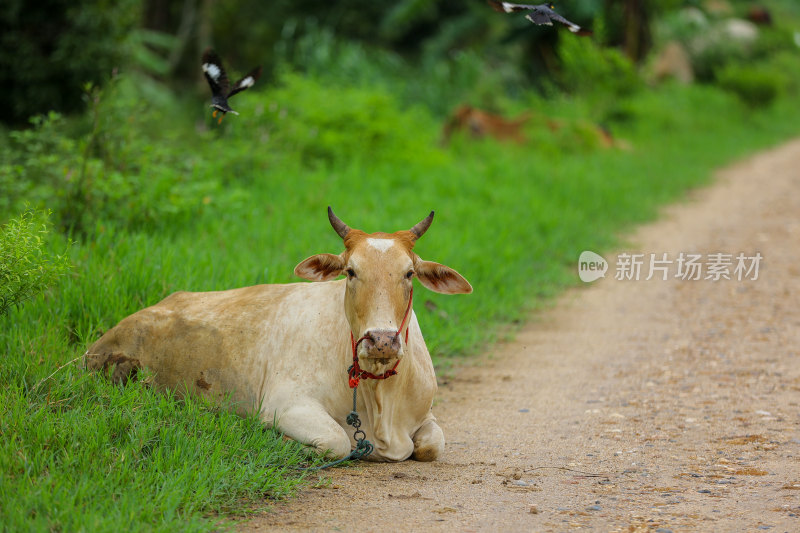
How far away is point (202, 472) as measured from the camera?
13.0 ft

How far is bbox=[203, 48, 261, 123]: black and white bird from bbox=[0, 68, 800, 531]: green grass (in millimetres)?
1610

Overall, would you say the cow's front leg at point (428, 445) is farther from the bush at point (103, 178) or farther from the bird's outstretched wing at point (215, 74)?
the bush at point (103, 178)

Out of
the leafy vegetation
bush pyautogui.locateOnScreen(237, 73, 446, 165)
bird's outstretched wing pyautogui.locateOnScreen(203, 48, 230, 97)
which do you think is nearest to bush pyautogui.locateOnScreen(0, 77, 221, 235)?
the leafy vegetation

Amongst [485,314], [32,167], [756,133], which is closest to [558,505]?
[485,314]

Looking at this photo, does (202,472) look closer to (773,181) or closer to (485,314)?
(485,314)

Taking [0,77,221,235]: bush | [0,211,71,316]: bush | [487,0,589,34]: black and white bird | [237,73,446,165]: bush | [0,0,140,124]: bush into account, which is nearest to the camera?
[487,0,589,34]: black and white bird

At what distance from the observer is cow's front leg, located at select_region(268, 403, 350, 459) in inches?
175

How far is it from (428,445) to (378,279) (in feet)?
3.19

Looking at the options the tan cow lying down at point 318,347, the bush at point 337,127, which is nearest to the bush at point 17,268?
the tan cow lying down at point 318,347

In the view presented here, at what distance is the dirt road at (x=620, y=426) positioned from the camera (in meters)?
3.86

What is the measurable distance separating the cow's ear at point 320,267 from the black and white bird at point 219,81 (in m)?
1.01

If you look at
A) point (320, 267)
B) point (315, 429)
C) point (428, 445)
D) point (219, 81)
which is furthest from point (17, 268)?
point (428, 445)

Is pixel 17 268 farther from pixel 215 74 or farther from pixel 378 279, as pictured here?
pixel 378 279

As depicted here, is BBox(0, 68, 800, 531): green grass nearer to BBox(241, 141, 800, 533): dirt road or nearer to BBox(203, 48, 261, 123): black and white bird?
BBox(241, 141, 800, 533): dirt road
